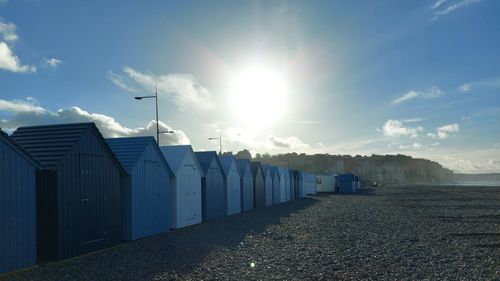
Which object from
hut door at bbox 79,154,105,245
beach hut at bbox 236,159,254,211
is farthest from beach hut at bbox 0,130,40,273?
beach hut at bbox 236,159,254,211

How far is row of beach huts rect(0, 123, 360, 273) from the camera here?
13.0 metres

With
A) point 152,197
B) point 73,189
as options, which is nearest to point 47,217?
point 73,189

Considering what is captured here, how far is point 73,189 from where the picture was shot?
1541cm

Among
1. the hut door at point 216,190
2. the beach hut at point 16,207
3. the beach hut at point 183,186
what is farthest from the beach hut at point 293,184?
the beach hut at point 16,207

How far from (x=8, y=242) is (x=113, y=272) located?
2991mm

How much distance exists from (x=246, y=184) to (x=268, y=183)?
8.67 m

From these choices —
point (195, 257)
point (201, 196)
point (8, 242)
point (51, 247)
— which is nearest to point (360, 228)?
point (201, 196)

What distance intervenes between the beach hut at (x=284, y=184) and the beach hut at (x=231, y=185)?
61.7 ft

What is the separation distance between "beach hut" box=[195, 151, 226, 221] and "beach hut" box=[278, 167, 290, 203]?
23007mm

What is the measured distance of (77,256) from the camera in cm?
1542

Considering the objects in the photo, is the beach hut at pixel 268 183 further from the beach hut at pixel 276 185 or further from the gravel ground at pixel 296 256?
the gravel ground at pixel 296 256

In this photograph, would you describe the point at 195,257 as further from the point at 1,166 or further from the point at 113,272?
the point at 1,166

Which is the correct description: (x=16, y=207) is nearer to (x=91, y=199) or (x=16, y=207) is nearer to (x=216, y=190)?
(x=91, y=199)

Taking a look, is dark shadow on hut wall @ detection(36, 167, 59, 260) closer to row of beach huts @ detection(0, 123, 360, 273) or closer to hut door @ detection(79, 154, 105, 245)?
row of beach huts @ detection(0, 123, 360, 273)
